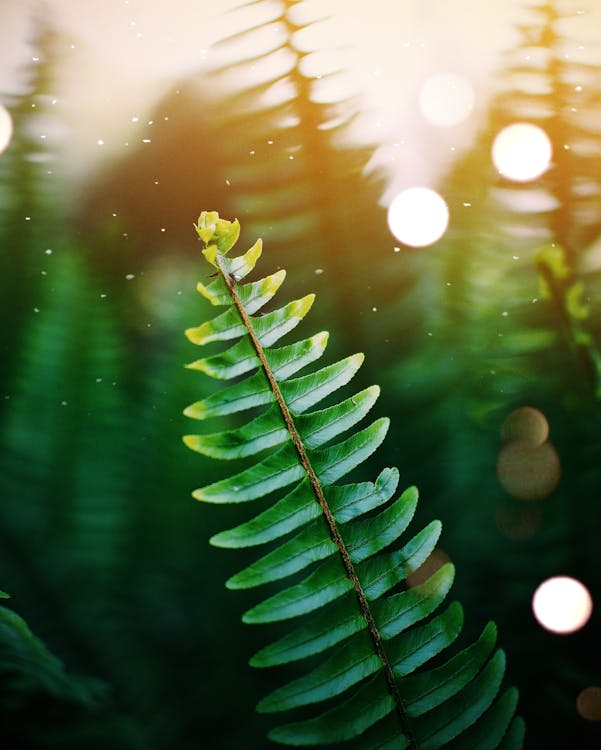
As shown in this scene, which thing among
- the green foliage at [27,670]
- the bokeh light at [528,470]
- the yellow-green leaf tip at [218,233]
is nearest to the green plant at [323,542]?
the yellow-green leaf tip at [218,233]

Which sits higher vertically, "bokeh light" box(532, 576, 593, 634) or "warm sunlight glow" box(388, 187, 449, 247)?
"warm sunlight glow" box(388, 187, 449, 247)

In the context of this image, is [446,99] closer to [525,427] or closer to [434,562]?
[525,427]

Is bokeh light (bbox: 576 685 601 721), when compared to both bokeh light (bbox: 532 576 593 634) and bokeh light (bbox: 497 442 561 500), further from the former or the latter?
bokeh light (bbox: 497 442 561 500)

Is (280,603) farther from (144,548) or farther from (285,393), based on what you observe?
(144,548)

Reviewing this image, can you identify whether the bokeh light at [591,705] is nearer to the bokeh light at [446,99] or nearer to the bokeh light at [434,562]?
the bokeh light at [434,562]

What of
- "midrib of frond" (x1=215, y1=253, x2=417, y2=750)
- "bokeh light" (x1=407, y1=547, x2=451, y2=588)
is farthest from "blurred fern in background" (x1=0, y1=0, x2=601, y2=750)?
"midrib of frond" (x1=215, y1=253, x2=417, y2=750)

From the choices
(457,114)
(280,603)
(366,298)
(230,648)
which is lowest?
(230,648)

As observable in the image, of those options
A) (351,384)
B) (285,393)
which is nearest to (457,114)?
(351,384)
